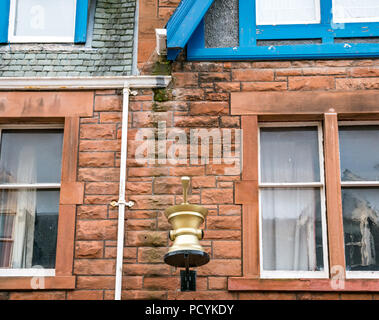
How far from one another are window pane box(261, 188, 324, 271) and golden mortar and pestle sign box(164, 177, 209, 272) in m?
1.08

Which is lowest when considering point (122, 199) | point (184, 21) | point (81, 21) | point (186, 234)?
point (186, 234)

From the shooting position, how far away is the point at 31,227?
804cm

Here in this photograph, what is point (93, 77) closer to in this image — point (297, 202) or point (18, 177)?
point (18, 177)

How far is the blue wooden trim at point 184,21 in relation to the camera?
8234 millimetres

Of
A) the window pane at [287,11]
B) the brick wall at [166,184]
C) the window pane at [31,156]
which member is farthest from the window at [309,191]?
the window pane at [31,156]

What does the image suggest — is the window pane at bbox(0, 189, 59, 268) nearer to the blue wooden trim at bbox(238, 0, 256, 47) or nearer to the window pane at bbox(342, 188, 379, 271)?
the blue wooden trim at bbox(238, 0, 256, 47)

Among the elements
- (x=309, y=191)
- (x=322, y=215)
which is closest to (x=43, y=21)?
(x=309, y=191)

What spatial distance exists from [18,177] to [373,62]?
4.37m

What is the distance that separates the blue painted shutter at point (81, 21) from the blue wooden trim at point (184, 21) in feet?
4.07

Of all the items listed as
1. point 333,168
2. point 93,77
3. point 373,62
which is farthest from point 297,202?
point 93,77

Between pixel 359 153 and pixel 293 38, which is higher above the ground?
pixel 293 38

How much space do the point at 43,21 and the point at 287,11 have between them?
10.2 feet

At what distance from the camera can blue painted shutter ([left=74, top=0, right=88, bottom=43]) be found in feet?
29.1

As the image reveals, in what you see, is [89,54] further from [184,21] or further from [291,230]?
[291,230]
